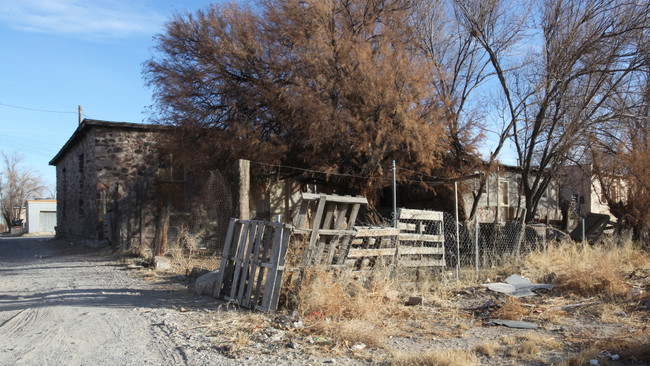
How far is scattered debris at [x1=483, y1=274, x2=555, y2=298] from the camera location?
28.5ft

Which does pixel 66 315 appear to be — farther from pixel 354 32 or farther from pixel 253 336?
pixel 354 32

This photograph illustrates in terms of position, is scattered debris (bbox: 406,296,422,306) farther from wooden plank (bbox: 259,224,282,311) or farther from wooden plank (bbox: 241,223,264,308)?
wooden plank (bbox: 241,223,264,308)

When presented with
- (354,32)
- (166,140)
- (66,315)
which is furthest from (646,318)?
(166,140)

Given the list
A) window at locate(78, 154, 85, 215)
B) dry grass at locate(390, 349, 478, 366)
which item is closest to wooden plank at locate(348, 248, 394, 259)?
dry grass at locate(390, 349, 478, 366)

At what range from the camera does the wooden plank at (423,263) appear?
28.5 feet

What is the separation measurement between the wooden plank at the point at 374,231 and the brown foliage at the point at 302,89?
3.54 metres

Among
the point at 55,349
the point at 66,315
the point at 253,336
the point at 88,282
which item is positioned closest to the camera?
the point at 55,349

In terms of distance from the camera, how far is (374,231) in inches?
318

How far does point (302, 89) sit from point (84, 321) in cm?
724

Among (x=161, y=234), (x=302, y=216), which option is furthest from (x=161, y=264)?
(x=302, y=216)

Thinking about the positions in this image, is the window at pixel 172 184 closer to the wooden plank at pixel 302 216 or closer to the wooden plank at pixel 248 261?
the wooden plank at pixel 248 261

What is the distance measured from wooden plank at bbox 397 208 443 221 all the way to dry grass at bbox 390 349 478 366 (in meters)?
4.00

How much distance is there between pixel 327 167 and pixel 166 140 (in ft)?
17.6

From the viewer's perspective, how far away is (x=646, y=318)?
22.5ft
